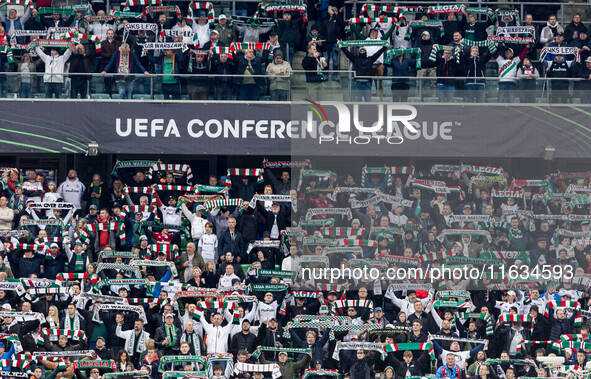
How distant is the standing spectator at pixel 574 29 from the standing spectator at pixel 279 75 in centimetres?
546

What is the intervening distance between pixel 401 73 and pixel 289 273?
205 inches

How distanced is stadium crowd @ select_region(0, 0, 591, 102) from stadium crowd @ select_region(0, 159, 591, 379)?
1.77 meters

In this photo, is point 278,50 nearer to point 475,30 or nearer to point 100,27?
point 100,27

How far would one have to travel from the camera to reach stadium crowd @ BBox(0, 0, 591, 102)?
2981cm

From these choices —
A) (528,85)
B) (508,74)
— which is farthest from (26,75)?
(528,85)

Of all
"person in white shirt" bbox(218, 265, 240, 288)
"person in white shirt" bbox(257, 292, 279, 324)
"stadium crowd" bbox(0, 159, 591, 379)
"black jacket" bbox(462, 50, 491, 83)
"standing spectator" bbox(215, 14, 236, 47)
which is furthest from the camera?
"standing spectator" bbox(215, 14, 236, 47)

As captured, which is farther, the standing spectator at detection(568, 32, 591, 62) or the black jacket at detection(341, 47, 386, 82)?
the standing spectator at detection(568, 32, 591, 62)

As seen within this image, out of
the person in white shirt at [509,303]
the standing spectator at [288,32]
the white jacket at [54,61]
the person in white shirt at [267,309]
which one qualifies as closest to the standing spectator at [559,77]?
the standing spectator at [288,32]

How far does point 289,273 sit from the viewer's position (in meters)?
26.9

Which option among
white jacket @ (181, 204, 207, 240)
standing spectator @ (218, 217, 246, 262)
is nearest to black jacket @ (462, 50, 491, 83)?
standing spectator @ (218, 217, 246, 262)

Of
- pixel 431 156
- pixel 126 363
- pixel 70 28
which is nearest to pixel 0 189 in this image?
pixel 70 28

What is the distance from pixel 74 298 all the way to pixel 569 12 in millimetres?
13119

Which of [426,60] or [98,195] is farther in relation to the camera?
[426,60]

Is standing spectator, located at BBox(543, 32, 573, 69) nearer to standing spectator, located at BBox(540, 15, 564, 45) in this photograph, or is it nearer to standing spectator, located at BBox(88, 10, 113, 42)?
standing spectator, located at BBox(540, 15, 564, 45)
